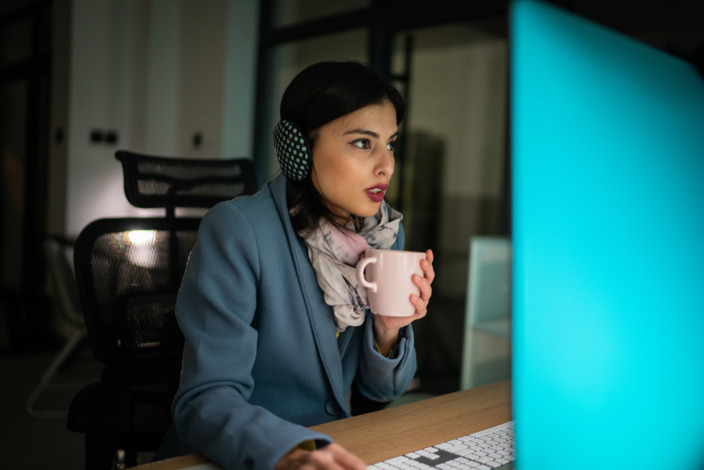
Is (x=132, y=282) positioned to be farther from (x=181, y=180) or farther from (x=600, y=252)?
(x=600, y=252)

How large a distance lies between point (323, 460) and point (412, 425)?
28 cm

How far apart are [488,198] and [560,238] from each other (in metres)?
3.20

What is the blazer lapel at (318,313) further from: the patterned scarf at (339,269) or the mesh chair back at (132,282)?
the mesh chair back at (132,282)

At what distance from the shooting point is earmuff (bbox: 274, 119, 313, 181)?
3.23 ft

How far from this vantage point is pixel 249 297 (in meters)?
0.89

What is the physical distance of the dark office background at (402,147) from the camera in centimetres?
256

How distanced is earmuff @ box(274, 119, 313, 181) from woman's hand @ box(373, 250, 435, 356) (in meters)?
0.26

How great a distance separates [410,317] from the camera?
0.91 metres

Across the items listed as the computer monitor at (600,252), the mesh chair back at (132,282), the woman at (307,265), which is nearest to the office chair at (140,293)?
the mesh chair back at (132,282)

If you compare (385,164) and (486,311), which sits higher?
(385,164)

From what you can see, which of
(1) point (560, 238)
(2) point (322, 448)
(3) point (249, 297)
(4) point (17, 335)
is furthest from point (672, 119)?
(4) point (17, 335)

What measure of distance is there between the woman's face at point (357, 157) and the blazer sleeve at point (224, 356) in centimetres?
16

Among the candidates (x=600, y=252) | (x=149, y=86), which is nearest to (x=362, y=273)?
(x=600, y=252)

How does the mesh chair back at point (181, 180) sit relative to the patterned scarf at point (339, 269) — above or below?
above
